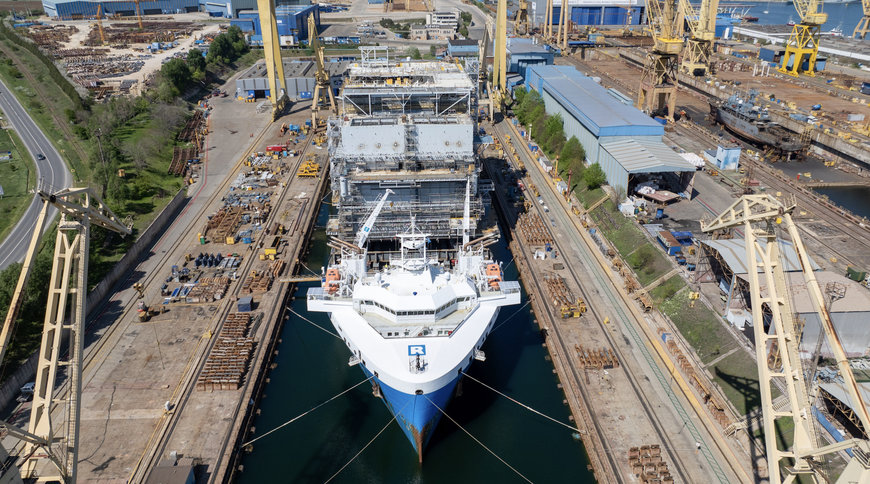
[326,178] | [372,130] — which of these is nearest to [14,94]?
[326,178]

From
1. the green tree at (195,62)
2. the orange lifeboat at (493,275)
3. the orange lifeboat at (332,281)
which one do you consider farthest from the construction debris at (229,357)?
the green tree at (195,62)

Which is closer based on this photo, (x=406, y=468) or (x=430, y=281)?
(x=406, y=468)

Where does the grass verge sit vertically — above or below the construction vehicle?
above

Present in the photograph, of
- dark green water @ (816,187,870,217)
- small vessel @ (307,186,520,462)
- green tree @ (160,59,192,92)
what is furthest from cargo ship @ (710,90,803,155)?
green tree @ (160,59,192,92)

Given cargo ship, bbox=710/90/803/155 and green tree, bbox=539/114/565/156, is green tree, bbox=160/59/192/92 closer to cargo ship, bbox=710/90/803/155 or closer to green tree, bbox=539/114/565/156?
green tree, bbox=539/114/565/156

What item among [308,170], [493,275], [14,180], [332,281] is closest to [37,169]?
[14,180]

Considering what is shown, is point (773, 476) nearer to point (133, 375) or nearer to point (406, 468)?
point (406, 468)
